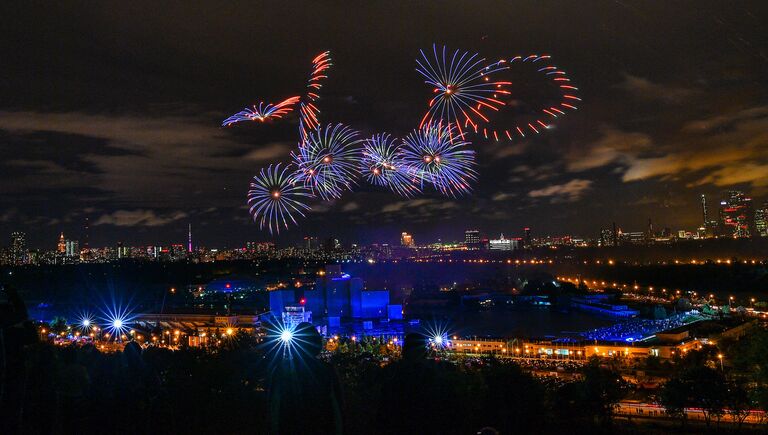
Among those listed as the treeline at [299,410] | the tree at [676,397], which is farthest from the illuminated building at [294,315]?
the tree at [676,397]

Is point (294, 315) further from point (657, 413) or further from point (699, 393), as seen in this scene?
point (699, 393)

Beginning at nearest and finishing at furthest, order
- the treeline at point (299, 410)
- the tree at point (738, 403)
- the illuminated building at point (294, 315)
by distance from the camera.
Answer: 1. the treeline at point (299, 410)
2. the tree at point (738, 403)
3. the illuminated building at point (294, 315)

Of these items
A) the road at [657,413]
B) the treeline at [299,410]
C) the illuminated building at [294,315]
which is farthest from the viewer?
the illuminated building at [294,315]

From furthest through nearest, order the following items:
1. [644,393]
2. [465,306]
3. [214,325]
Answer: [465,306], [214,325], [644,393]

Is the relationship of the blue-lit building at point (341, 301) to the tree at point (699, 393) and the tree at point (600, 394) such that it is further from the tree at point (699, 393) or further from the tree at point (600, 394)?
the tree at point (699, 393)

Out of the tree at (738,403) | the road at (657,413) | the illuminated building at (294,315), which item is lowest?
the road at (657,413)

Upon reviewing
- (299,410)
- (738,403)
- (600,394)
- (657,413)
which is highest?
(299,410)

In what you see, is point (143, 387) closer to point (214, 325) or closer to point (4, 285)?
point (4, 285)

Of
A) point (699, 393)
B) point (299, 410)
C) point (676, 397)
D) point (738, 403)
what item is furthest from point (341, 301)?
point (299, 410)

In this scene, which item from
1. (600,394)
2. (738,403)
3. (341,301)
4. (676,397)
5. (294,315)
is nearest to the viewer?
(600,394)

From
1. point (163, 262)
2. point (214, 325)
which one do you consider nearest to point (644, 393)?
point (214, 325)

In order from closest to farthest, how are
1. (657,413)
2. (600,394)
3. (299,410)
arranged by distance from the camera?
1. (299,410)
2. (600,394)
3. (657,413)
